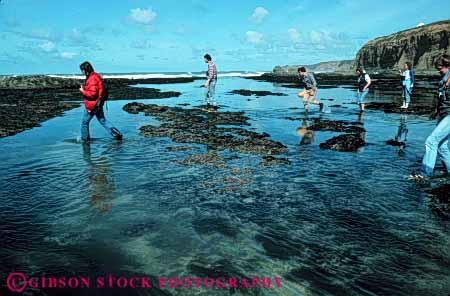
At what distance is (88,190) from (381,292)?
5407mm

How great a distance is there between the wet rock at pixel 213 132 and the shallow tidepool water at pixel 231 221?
100 cm

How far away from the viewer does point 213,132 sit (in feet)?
43.1

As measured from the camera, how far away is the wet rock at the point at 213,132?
10.4m

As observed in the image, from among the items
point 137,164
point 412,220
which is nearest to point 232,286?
point 412,220

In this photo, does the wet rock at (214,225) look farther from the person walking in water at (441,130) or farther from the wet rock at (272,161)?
the person walking in water at (441,130)

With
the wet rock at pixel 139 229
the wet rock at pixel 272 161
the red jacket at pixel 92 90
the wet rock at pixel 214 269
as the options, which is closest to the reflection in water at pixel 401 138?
the wet rock at pixel 272 161

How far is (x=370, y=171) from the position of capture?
8.05 metres

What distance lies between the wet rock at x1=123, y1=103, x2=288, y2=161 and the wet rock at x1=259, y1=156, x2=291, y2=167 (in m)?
0.76

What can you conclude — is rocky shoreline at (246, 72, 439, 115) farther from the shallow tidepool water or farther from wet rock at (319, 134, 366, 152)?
the shallow tidepool water

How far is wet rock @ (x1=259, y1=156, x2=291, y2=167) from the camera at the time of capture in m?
8.63

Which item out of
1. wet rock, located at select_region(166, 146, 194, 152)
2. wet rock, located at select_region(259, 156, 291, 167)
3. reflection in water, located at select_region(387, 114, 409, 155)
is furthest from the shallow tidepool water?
reflection in water, located at select_region(387, 114, 409, 155)

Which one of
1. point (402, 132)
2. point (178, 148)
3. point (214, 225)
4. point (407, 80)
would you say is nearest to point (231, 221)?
point (214, 225)

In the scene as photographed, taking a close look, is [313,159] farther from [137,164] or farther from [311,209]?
[137,164]

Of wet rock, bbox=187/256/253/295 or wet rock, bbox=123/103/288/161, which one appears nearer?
wet rock, bbox=187/256/253/295
